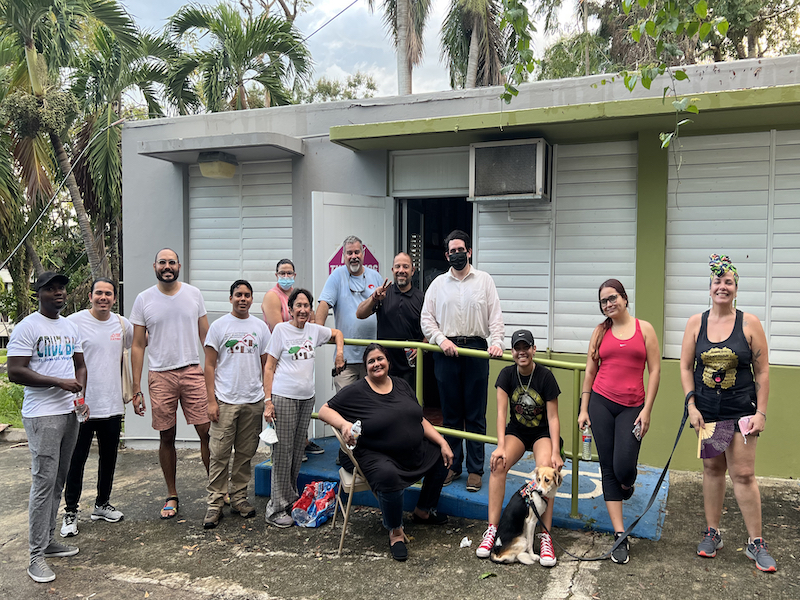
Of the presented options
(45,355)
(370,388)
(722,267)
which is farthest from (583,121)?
(45,355)

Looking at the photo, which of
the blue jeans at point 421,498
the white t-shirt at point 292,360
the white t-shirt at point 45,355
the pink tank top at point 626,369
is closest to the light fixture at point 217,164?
the white t-shirt at point 292,360

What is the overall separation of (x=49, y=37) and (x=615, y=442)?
32.6 ft

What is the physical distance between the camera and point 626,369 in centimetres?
377

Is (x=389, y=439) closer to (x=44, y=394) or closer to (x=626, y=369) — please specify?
(x=626, y=369)

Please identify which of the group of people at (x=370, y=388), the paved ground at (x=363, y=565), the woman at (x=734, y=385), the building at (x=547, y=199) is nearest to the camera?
the paved ground at (x=363, y=565)

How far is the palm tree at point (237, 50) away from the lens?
1224 cm

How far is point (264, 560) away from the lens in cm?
392

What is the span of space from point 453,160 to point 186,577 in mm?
4433

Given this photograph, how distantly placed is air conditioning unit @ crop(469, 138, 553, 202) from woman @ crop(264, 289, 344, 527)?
2.36 m

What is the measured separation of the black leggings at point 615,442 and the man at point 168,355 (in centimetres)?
286

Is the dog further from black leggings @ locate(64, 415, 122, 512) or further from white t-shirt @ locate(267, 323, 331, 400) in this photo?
black leggings @ locate(64, 415, 122, 512)

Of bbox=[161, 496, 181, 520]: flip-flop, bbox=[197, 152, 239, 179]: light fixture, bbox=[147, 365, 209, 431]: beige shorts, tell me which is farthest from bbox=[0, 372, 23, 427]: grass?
bbox=[147, 365, 209, 431]: beige shorts

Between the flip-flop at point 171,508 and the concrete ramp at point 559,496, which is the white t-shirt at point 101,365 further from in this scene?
the concrete ramp at point 559,496

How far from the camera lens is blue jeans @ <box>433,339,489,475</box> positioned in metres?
4.51
